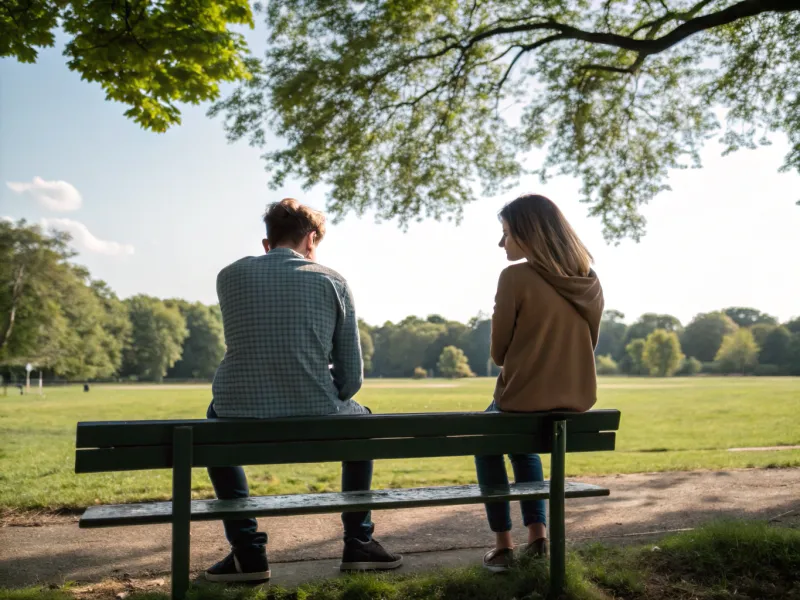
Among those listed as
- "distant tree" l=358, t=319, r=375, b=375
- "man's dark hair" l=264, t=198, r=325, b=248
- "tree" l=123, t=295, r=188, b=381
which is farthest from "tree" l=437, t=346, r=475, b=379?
"man's dark hair" l=264, t=198, r=325, b=248

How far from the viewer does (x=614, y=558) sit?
391cm

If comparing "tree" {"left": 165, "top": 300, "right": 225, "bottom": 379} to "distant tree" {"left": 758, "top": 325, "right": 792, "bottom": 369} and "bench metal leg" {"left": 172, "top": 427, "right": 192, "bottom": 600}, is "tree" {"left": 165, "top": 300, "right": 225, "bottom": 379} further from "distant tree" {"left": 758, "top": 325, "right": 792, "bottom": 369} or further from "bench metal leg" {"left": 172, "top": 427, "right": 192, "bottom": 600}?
"bench metal leg" {"left": 172, "top": 427, "right": 192, "bottom": 600}

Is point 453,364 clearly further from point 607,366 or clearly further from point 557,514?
point 557,514

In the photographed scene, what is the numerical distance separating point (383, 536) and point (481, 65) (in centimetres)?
794

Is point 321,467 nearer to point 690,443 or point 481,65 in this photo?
point 481,65

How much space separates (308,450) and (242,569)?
3.10ft

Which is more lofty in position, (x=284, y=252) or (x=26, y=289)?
(x=26, y=289)

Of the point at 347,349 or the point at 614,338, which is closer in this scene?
the point at 347,349

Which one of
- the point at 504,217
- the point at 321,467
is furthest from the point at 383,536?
the point at 321,467

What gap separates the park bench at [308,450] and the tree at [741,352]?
3581 inches

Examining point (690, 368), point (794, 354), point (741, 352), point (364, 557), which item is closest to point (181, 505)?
point (364, 557)

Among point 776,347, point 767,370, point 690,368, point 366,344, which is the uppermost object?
point 366,344

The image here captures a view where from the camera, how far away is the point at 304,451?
121 inches

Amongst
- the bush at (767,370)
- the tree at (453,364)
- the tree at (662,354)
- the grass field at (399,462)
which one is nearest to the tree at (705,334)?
the tree at (662,354)
